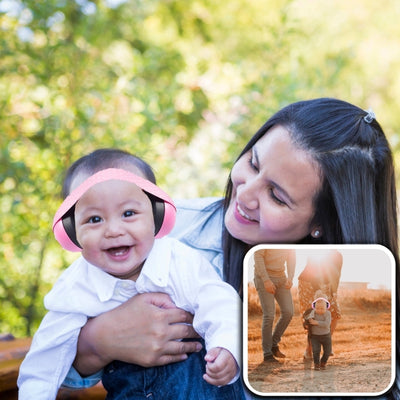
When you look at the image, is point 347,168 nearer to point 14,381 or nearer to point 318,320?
point 318,320

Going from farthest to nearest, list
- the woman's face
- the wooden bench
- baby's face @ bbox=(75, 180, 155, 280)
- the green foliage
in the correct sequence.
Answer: the green foliage, the wooden bench, the woman's face, baby's face @ bbox=(75, 180, 155, 280)

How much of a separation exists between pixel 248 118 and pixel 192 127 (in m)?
0.73

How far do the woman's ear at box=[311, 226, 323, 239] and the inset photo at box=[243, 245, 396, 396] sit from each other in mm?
234

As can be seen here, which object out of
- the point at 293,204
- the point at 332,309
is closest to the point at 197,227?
the point at 293,204

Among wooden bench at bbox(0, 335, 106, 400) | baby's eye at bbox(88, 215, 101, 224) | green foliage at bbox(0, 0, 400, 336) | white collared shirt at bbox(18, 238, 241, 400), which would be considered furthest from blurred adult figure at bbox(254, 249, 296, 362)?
green foliage at bbox(0, 0, 400, 336)

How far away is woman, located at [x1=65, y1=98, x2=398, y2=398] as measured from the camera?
0.92 meters

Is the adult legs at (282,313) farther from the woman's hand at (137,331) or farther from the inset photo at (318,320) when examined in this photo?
the woman's hand at (137,331)

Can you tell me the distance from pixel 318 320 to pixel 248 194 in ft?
0.98

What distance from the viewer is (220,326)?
32.8 inches

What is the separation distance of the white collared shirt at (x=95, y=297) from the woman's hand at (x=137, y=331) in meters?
0.01

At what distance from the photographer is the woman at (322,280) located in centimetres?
73

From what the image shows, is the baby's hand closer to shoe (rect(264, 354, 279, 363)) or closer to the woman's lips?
shoe (rect(264, 354, 279, 363))

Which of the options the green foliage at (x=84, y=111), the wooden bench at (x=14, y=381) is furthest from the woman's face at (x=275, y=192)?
the green foliage at (x=84, y=111)

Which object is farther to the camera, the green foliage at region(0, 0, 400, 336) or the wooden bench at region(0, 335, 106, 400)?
the green foliage at region(0, 0, 400, 336)
